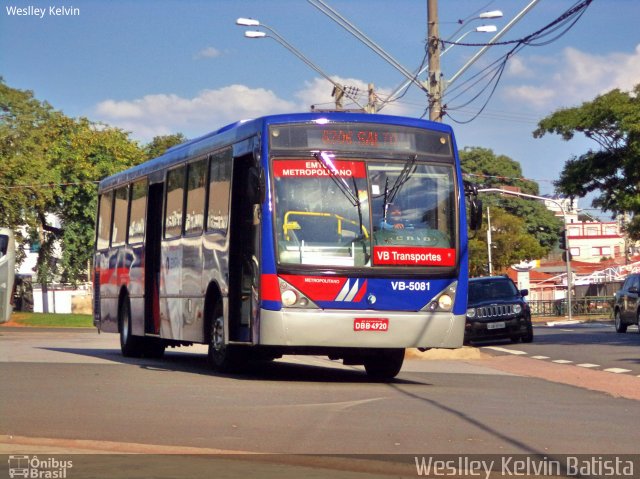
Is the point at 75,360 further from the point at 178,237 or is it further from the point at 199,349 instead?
the point at 199,349

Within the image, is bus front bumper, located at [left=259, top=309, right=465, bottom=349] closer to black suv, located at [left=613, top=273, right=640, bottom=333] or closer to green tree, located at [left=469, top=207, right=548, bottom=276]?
black suv, located at [left=613, top=273, right=640, bottom=333]

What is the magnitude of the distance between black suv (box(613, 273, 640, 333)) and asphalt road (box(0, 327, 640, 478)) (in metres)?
16.2

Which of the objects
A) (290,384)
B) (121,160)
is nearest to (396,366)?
(290,384)

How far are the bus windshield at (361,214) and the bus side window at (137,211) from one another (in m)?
6.45

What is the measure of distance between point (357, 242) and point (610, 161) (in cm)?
1848

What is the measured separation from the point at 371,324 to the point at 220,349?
→ 283cm

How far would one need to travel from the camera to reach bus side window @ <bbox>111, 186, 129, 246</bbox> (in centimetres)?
2336

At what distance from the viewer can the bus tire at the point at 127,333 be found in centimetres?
2292

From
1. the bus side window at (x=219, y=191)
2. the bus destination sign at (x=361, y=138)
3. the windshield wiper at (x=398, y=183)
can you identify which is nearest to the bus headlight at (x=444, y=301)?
the windshield wiper at (x=398, y=183)

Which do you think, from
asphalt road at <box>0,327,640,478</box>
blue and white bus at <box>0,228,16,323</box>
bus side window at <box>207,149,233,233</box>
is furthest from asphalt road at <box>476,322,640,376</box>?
blue and white bus at <box>0,228,16,323</box>

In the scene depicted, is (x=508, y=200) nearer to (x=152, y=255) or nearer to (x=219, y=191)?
(x=152, y=255)

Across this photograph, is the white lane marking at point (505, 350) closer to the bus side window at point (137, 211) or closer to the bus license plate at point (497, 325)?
the bus license plate at point (497, 325)

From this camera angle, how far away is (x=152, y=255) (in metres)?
21.5

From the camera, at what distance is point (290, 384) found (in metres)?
16.4
